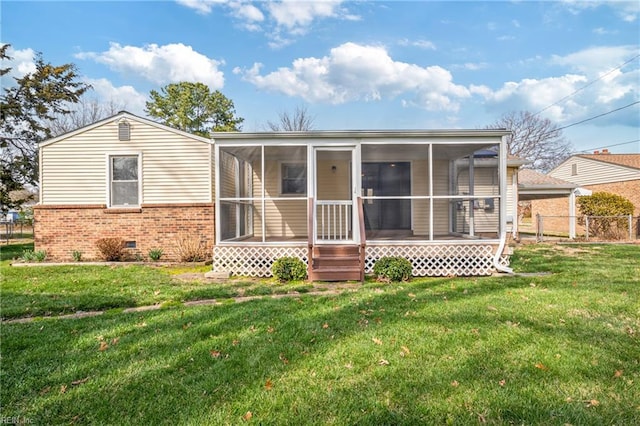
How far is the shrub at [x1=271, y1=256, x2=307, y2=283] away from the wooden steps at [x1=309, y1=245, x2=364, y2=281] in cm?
24

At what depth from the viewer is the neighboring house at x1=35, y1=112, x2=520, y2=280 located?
7367 millimetres

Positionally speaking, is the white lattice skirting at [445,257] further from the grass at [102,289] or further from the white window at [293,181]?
the white window at [293,181]

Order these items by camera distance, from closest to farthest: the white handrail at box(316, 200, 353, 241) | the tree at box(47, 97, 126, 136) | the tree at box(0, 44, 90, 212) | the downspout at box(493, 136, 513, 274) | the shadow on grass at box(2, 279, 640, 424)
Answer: the shadow on grass at box(2, 279, 640, 424) < the downspout at box(493, 136, 513, 274) < the white handrail at box(316, 200, 353, 241) < the tree at box(0, 44, 90, 212) < the tree at box(47, 97, 126, 136)

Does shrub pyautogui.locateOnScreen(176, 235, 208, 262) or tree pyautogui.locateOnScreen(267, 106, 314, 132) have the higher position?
tree pyautogui.locateOnScreen(267, 106, 314, 132)

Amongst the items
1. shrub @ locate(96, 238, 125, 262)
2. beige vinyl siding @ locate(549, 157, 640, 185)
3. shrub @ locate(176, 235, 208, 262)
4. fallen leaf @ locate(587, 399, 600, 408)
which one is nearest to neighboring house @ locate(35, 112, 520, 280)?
shrub @ locate(176, 235, 208, 262)

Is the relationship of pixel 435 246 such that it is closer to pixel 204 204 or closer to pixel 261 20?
pixel 204 204

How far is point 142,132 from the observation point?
9.59m

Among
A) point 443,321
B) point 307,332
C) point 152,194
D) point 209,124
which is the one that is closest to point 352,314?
point 307,332

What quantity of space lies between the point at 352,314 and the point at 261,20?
15685 millimetres

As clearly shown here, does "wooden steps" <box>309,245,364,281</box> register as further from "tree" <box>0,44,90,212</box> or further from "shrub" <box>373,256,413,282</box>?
"tree" <box>0,44,90,212</box>

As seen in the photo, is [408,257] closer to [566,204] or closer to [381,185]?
[381,185]

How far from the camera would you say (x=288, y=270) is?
22.5 feet

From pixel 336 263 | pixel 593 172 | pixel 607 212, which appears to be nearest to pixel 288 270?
pixel 336 263

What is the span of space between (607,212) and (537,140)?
1981 cm
